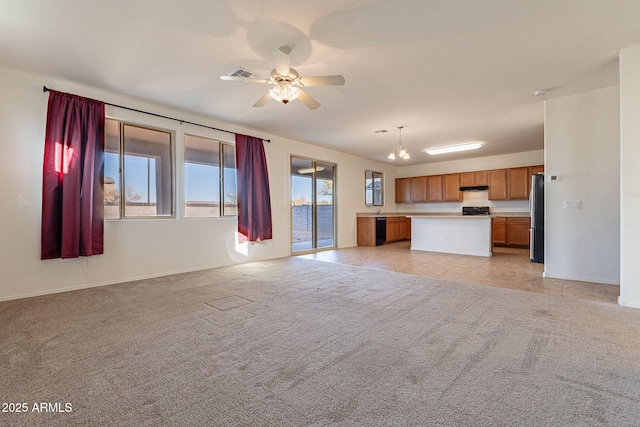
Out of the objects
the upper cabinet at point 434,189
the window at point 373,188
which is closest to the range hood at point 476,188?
the upper cabinet at point 434,189

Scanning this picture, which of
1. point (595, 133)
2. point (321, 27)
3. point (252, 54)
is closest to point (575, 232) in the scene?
point (595, 133)

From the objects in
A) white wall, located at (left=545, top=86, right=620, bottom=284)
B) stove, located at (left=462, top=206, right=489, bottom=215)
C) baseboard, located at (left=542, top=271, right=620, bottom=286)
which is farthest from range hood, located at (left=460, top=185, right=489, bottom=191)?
baseboard, located at (left=542, top=271, right=620, bottom=286)

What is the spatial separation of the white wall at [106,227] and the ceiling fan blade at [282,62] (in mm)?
2881

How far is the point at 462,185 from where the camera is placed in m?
8.97

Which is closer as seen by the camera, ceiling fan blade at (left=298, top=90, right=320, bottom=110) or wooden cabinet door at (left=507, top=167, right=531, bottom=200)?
ceiling fan blade at (left=298, top=90, right=320, bottom=110)

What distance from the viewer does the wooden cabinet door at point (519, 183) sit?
25.7 feet

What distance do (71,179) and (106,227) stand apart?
779mm

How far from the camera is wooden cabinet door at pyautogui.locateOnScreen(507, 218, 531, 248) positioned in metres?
7.72

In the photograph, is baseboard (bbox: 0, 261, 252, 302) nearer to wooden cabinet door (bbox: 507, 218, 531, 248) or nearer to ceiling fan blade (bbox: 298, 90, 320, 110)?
ceiling fan blade (bbox: 298, 90, 320, 110)

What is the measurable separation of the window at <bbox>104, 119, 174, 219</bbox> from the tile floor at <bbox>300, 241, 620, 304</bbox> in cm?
332

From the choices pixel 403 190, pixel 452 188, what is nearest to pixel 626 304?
pixel 452 188

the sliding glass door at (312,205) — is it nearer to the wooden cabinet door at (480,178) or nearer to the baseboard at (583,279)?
the wooden cabinet door at (480,178)

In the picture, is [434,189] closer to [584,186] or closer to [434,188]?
[434,188]

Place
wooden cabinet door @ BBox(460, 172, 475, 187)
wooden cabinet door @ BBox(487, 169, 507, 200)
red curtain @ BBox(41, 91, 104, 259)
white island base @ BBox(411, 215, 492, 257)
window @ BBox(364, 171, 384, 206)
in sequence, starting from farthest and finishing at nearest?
window @ BBox(364, 171, 384, 206), wooden cabinet door @ BBox(460, 172, 475, 187), wooden cabinet door @ BBox(487, 169, 507, 200), white island base @ BBox(411, 215, 492, 257), red curtain @ BBox(41, 91, 104, 259)
